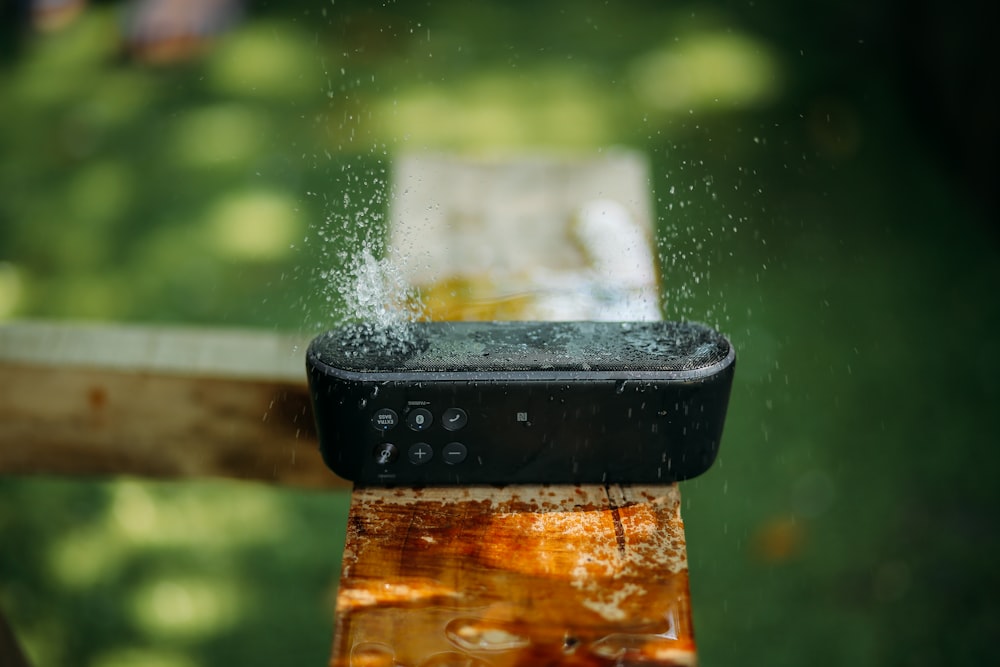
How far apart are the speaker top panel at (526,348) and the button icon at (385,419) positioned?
0.06 m

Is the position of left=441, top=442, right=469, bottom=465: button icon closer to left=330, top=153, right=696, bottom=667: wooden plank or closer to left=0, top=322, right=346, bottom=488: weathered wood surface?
left=330, top=153, right=696, bottom=667: wooden plank

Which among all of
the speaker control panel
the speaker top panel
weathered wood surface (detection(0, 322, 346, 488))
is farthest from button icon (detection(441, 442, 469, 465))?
weathered wood surface (detection(0, 322, 346, 488))

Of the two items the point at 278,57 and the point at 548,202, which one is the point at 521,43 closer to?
the point at 278,57

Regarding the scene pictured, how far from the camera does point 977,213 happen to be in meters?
3.30

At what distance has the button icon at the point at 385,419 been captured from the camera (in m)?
1.22

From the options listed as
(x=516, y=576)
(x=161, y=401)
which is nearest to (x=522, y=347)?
(x=516, y=576)

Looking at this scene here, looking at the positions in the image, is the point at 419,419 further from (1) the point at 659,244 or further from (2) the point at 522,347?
(1) the point at 659,244

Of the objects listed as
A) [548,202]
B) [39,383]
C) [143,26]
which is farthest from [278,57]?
[39,383]

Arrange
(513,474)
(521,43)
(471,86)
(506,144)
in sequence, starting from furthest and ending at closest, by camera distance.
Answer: (521,43)
(471,86)
(506,144)
(513,474)

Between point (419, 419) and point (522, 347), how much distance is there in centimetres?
16

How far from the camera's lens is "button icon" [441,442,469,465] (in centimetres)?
125

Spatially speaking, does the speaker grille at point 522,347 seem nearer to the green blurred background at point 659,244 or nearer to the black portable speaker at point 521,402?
the black portable speaker at point 521,402

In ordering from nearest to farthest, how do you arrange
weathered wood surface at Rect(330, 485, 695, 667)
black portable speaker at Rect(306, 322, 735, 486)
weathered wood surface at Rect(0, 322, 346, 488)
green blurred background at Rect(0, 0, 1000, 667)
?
weathered wood surface at Rect(330, 485, 695, 667), black portable speaker at Rect(306, 322, 735, 486), weathered wood surface at Rect(0, 322, 346, 488), green blurred background at Rect(0, 0, 1000, 667)

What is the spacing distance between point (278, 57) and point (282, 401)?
2.72 meters
